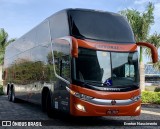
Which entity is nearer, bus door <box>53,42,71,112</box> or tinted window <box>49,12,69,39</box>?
bus door <box>53,42,71,112</box>

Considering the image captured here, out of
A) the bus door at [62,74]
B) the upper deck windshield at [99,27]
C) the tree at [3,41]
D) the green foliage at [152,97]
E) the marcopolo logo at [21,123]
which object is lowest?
the green foliage at [152,97]

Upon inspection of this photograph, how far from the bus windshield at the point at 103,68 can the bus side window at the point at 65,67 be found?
39 centimetres

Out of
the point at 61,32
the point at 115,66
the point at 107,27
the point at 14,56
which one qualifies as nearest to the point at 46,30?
the point at 61,32

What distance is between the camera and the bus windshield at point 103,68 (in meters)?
10.5

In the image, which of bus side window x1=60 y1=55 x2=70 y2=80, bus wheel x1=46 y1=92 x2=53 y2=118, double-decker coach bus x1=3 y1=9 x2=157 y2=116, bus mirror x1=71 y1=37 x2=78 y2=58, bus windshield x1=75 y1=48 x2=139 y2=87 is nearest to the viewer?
bus mirror x1=71 y1=37 x2=78 y2=58

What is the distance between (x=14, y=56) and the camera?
69.1ft

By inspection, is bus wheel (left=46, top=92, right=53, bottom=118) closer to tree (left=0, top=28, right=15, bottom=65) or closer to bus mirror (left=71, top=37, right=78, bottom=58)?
bus mirror (left=71, top=37, right=78, bottom=58)

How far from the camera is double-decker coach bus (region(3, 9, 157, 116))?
10.3 metres

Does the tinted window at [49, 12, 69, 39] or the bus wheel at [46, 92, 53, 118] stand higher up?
the tinted window at [49, 12, 69, 39]

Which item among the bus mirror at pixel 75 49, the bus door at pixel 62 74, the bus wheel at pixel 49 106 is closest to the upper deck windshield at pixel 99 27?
the bus mirror at pixel 75 49

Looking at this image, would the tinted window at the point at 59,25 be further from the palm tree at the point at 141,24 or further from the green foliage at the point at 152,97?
the palm tree at the point at 141,24

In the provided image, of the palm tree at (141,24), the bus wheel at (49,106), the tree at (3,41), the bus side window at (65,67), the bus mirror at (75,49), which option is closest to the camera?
the bus mirror at (75,49)

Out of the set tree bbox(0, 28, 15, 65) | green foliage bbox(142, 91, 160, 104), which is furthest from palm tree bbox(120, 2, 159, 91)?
tree bbox(0, 28, 15, 65)

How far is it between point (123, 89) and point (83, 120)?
2612 millimetres
